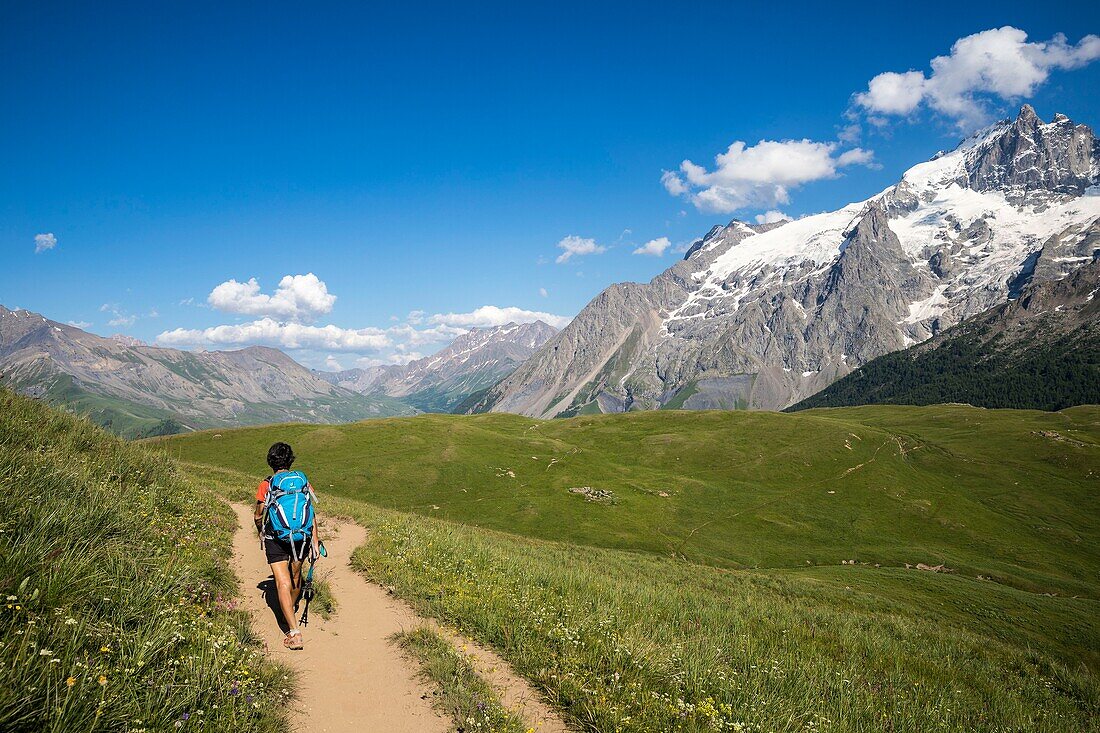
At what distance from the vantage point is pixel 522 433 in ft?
364

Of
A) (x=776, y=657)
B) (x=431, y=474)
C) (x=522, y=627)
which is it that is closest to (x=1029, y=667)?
(x=776, y=657)

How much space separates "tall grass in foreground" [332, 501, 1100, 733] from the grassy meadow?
2.4 inches

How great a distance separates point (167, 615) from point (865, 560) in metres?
66.0

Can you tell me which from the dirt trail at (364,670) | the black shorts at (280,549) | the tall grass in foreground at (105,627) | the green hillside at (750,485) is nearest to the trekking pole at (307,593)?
the dirt trail at (364,670)

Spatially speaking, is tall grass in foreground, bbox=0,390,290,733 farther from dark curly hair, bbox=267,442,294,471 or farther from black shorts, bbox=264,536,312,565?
dark curly hair, bbox=267,442,294,471

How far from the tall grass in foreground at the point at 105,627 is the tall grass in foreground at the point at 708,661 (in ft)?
14.6

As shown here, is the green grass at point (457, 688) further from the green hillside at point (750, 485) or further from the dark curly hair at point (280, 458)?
the green hillside at point (750, 485)

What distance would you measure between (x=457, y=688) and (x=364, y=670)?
2.25 metres

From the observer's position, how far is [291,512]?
34.2 feet

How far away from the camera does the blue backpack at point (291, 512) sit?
1038 centimetres

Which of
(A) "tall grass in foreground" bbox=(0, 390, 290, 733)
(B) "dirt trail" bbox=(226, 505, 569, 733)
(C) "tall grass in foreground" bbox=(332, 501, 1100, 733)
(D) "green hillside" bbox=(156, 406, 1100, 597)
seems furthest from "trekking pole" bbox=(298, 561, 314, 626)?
(D) "green hillside" bbox=(156, 406, 1100, 597)

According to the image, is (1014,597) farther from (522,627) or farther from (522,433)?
(522,433)

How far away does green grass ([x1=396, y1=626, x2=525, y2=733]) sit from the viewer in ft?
22.7

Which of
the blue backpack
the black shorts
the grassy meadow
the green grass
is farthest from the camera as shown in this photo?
the blue backpack
